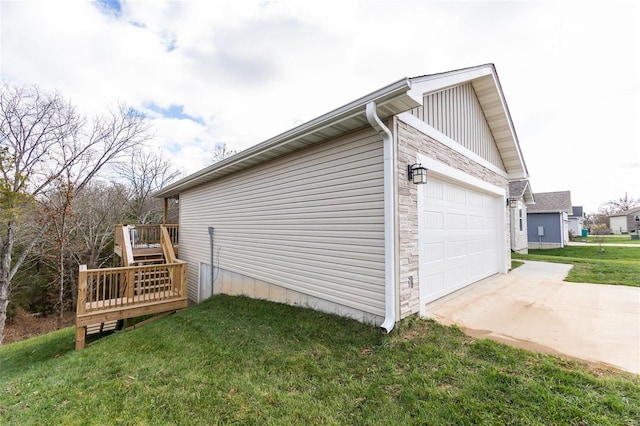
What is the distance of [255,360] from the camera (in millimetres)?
3438

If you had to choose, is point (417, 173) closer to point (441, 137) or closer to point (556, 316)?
point (441, 137)

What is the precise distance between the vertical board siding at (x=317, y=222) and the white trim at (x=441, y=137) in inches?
26.8

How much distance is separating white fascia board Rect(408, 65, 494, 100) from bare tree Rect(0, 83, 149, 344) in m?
13.9

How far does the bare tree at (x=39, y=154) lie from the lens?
10461 mm

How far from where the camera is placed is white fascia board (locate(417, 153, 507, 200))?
4504 mm

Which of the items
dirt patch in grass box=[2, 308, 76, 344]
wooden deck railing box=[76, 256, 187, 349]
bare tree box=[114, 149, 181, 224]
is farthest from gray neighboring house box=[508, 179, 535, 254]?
dirt patch in grass box=[2, 308, 76, 344]

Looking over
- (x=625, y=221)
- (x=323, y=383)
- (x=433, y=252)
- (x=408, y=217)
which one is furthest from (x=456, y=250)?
(x=625, y=221)

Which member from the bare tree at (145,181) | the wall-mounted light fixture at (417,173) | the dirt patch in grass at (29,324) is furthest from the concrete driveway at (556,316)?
the bare tree at (145,181)

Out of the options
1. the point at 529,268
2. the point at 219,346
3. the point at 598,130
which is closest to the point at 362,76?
the point at 529,268

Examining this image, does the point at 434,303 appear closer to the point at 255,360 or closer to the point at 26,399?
the point at 255,360

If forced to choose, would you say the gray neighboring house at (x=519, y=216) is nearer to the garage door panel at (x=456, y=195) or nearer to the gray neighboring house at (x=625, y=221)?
the garage door panel at (x=456, y=195)

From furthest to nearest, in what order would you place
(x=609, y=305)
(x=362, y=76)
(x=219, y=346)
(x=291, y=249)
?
(x=362, y=76), (x=291, y=249), (x=609, y=305), (x=219, y=346)

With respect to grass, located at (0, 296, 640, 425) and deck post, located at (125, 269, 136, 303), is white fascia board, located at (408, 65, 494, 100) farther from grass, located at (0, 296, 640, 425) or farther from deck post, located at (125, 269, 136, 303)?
deck post, located at (125, 269, 136, 303)

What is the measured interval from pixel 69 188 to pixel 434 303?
15.8m
